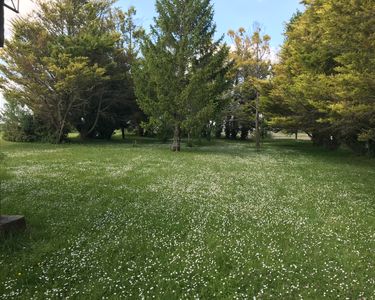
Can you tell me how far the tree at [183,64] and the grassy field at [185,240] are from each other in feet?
46.2

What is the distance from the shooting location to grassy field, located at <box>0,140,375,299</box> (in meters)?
4.98

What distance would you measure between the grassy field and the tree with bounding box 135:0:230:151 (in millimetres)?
14081

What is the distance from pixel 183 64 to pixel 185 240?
2178cm

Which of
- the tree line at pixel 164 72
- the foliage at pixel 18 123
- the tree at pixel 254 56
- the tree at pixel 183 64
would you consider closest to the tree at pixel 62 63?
the tree line at pixel 164 72

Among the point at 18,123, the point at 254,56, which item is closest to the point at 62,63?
the point at 18,123

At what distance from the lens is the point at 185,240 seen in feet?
22.2

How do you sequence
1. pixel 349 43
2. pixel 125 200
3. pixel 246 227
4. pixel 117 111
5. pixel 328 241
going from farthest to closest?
pixel 117 111 → pixel 349 43 → pixel 125 200 → pixel 246 227 → pixel 328 241

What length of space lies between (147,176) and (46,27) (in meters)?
26.2

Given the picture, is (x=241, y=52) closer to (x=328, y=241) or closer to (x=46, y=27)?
(x=46, y=27)

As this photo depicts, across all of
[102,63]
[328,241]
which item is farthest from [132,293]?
[102,63]

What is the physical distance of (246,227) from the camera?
7.61 meters

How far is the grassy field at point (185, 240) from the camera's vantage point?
16.3 ft

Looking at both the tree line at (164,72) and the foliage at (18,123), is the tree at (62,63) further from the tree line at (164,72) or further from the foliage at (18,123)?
the foliage at (18,123)

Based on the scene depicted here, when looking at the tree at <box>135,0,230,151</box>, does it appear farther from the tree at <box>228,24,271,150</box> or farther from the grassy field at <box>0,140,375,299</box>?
the grassy field at <box>0,140,375,299</box>
